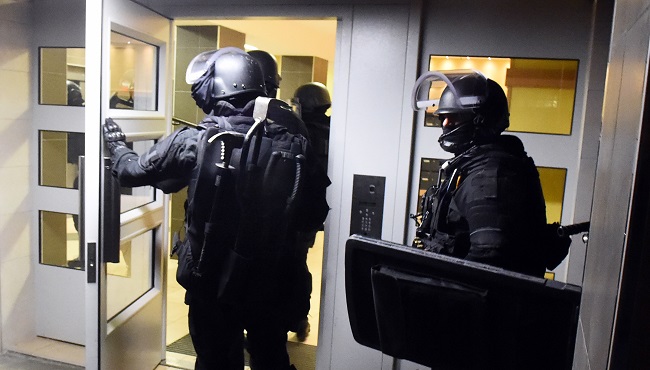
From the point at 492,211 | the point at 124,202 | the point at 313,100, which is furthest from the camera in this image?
the point at 313,100

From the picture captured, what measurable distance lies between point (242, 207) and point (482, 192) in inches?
41.8

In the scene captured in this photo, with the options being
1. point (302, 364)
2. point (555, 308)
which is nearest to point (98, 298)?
point (302, 364)

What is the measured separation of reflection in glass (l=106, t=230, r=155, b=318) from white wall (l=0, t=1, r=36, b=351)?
75 cm

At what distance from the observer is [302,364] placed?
10.9 feet

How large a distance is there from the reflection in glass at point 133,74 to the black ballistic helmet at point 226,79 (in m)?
0.40

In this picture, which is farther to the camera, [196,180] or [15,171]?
[15,171]

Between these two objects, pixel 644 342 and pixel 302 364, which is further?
pixel 302 364

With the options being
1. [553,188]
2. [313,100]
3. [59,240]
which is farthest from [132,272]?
[553,188]

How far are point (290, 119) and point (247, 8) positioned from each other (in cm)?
62

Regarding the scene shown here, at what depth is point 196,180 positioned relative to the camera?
7.52 ft

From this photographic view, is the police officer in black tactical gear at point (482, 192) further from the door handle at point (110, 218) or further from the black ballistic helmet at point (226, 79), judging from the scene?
the door handle at point (110, 218)

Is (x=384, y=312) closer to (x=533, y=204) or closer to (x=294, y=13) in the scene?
(x=533, y=204)

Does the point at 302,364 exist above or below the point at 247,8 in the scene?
below

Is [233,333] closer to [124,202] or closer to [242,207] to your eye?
[242,207]
